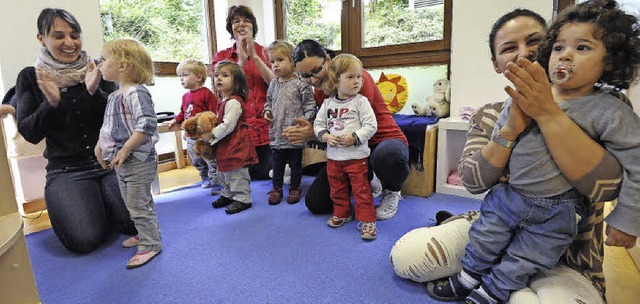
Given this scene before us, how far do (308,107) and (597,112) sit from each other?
1.33 metres

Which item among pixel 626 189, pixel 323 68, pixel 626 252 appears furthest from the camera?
pixel 323 68

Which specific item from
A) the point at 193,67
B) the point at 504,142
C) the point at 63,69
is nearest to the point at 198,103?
the point at 193,67

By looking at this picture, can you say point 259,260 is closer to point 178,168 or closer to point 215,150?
point 215,150

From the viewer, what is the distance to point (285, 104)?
1.86m

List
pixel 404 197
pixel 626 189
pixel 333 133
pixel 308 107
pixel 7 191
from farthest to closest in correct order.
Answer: pixel 404 197 < pixel 308 107 < pixel 333 133 < pixel 7 191 < pixel 626 189

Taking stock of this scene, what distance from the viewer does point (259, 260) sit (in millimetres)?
1279

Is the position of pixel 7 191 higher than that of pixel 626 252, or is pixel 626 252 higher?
pixel 7 191

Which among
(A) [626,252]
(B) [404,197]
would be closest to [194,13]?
(B) [404,197]

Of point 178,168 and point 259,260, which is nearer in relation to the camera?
point 259,260

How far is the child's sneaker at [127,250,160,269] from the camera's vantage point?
1.27 m

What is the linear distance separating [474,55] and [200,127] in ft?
5.39

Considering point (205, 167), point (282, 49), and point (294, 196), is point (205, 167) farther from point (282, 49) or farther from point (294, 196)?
point (282, 49)

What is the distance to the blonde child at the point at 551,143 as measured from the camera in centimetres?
67

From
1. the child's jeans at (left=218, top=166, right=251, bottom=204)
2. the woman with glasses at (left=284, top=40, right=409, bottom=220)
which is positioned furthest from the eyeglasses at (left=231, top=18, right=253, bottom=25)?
the child's jeans at (left=218, top=166, right=251, bottom=204)
